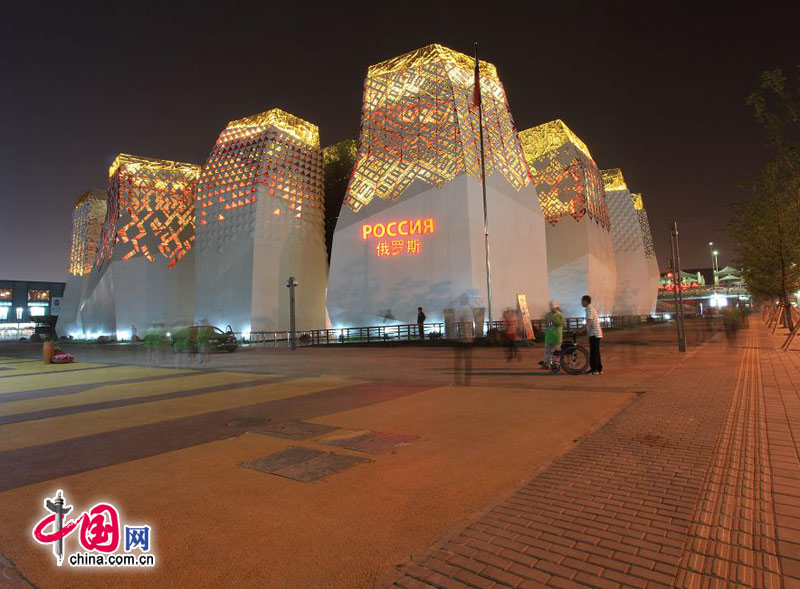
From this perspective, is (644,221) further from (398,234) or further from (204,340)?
(204,340)

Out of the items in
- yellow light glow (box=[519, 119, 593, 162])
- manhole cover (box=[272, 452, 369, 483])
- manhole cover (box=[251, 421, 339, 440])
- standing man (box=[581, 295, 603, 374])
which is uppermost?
yellow light glow (box=[519, 119, 593, 162])

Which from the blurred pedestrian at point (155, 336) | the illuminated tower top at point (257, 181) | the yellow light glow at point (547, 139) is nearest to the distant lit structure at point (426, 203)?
the illuminated tower top at point (257, 181)

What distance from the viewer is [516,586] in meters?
2.31

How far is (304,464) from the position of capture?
4457 millimetres

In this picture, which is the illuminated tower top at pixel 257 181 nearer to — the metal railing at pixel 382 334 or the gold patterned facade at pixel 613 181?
the metal railing at pixel 382 334

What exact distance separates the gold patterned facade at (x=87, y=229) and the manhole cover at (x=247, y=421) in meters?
45.0

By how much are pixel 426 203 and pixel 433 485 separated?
73.9ft

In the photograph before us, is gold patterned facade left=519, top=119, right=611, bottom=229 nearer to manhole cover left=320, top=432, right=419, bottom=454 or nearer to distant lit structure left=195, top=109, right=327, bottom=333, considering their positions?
distant lit structure left=195, top=109, right=327, bottom=333

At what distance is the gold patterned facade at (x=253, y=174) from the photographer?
28.9 metres

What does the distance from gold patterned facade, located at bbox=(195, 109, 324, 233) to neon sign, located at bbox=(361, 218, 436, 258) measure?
263 inches

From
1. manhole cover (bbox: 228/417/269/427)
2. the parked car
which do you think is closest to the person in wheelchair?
manhole cover (bbox: 228/417/269/427)

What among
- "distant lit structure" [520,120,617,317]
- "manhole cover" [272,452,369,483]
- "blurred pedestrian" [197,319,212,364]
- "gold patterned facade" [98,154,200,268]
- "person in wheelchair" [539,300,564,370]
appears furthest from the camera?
"distant lit structure" [520,120,617,317]

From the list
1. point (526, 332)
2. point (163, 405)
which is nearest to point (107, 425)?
point (163, 405)

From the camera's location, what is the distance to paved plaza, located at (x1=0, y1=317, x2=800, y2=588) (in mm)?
2557
